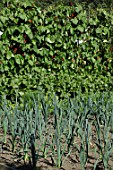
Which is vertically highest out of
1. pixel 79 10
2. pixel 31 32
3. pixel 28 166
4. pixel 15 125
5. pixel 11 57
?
pixel 79 10

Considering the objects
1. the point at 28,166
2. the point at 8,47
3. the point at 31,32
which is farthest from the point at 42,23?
the point at 28,166

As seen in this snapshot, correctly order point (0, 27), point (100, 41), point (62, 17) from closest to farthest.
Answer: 1. point (0, 27)
2. point (62, 17)
3. point (100, 41)

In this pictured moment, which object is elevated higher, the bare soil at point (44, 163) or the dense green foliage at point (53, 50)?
the dense green foliage at point (53, 50)

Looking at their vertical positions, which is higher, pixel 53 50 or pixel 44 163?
pixel 53 50

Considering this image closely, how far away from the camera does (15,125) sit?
2.83 metres

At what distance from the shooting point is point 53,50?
4.94 metres

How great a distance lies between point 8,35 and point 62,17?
0.79 meters

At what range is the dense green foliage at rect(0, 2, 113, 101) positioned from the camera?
15.1 ft

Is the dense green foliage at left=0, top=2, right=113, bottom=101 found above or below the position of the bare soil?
above

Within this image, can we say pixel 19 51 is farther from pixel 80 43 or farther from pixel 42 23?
pixel 80 43

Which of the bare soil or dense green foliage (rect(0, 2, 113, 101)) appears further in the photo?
dense green foliage (rect(0, 2, 113, 101))

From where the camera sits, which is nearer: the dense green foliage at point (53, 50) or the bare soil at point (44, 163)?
the bare soil at point (44, 163)

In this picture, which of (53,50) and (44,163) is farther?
(53,50)

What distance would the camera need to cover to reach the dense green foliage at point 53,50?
461 cm
